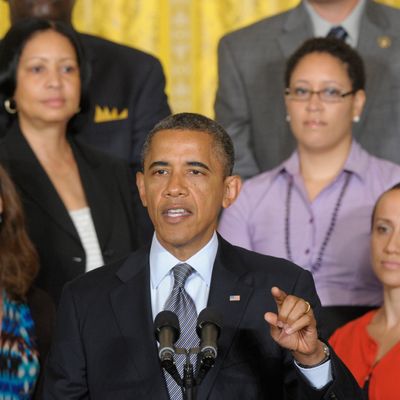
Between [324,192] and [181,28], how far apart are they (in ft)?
5.56

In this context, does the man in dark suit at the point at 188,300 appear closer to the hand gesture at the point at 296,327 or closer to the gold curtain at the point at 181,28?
the hand gesture at the point at 296,327

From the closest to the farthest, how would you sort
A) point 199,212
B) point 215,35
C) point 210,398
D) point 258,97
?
point 210,398
point 199,212
point 258,97
point 215,35

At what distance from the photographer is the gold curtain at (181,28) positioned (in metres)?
5.65

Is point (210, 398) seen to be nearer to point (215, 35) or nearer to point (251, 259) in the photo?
point (251, 259)

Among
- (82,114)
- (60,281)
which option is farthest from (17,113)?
(60,281)

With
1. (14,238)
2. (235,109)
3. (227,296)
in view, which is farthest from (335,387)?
(235,109)

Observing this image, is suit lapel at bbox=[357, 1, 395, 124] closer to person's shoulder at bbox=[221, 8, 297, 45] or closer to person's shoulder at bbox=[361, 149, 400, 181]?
person's shoulder at bbox=[221, 8, 297, 45]

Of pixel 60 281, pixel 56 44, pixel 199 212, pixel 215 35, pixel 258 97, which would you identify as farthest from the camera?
pixel 215 35

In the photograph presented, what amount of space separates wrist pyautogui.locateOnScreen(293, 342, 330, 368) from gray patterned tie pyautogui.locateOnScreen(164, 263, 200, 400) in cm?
29

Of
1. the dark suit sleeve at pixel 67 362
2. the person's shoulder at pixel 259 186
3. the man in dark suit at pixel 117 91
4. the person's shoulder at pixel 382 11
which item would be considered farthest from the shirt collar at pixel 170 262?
the person's shoulder at pixel 382 11

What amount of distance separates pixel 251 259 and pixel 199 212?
189 millimetres

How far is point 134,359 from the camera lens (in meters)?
2.78

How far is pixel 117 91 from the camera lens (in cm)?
482

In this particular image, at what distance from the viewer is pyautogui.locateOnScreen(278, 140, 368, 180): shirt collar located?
14.1 ft
